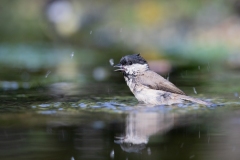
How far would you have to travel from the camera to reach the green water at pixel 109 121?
181 inches

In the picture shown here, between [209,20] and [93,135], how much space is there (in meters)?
10.9

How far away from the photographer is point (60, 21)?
1622cm

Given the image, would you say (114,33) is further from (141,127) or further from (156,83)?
(141,127)

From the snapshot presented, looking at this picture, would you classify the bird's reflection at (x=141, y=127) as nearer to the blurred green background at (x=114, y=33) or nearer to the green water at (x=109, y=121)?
the green water at (x=109, y=121)

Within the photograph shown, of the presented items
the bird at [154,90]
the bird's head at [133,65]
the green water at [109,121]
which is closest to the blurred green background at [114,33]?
the green water at [109,121]

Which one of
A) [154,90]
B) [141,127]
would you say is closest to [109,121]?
[141,127]

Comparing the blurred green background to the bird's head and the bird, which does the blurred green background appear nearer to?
the bird's head

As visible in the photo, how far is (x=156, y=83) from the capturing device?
718 cm

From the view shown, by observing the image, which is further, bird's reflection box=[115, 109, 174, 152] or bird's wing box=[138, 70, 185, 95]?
bird's wing box=[138, 70, 185, 95]

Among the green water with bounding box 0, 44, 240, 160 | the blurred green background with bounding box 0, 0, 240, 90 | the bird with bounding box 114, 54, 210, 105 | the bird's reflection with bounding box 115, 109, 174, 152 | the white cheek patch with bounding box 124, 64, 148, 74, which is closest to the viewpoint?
the green water with bounding box 0, 44, 240, 160

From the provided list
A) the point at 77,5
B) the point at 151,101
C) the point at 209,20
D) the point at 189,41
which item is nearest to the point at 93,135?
the point at 151,101

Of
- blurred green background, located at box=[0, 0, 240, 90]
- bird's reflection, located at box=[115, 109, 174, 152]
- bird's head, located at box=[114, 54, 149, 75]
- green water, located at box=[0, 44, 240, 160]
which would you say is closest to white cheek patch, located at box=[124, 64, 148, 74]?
bird's head, located at box=[114, 54, 149, 75]

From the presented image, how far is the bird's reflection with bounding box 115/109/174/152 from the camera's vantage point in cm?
484

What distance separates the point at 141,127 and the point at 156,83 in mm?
1680
